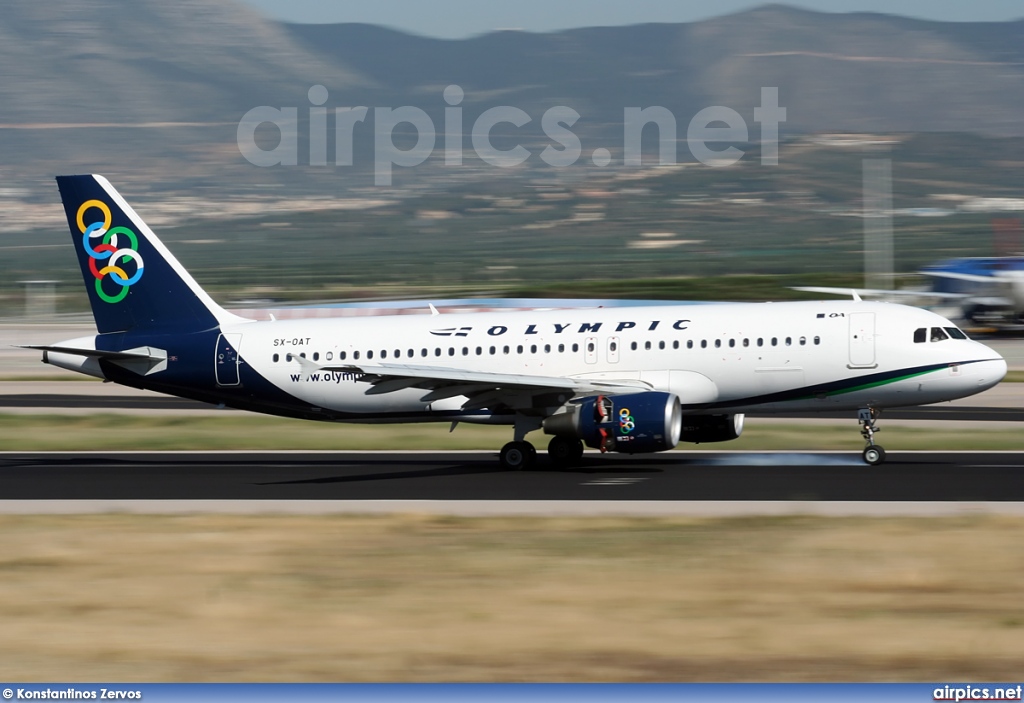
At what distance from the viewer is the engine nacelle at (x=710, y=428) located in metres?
30.0

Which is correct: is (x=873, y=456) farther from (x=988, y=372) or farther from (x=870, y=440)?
(x=988, y=372)

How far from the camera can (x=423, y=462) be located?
32125 millimetres

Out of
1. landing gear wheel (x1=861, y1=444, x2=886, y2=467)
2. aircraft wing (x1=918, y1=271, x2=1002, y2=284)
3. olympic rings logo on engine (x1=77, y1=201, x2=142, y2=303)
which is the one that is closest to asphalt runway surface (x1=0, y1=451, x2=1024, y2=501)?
landing gear wheel (x1=861, y1=444, x2=886, y2=467)

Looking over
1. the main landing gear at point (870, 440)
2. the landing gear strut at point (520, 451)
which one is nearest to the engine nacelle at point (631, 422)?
the landing gear strut at point (520, 451)

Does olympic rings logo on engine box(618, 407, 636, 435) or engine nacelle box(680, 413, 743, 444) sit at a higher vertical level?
olympic rings logo on engine box(618, 407, 636, 435)

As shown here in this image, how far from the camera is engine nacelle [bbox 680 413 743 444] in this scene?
98.4 ft

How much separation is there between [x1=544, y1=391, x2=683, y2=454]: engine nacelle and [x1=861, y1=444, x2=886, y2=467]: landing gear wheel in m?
4.52

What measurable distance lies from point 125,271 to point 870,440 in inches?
722

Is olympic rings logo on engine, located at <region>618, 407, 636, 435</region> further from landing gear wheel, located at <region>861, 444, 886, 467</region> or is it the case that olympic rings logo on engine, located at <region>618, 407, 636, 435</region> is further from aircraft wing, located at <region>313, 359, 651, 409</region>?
landing gear wheel, located at <region>861, 444, 886, 467</region>

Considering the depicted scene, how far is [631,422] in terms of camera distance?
26.9 m

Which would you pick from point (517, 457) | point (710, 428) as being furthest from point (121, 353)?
point (710, 428)

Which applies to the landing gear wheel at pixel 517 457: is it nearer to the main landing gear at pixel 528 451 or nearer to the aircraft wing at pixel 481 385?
the main landing gear at pixel 528 451

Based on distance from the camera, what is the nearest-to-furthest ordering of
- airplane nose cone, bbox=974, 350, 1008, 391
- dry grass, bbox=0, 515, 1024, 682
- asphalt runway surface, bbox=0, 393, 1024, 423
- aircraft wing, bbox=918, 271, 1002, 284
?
dry grass, bbox=0, 515, 1024, 682 < airplane nose cone, bbox=974, 350, 1008, 391 < asphalt runway surface, bbox=0, 393, 1024, 423 < aircraft wing, bbox=918, 271, 1002, 284

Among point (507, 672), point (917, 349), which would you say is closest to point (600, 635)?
point (507, 672)
